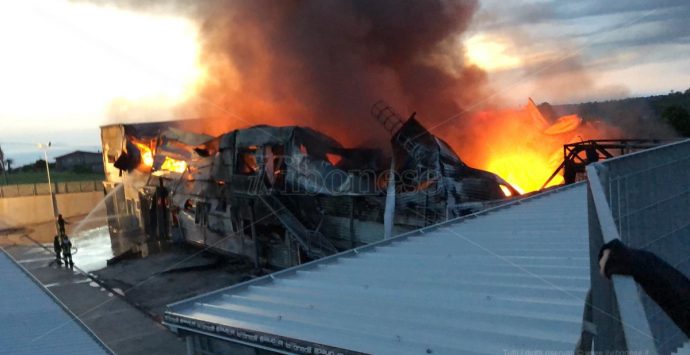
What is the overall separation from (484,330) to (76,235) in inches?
1022

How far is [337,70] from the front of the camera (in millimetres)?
18250

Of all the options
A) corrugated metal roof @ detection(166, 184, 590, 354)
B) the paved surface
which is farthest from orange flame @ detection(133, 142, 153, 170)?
corrugated metal roof @ detection(166, 184, 590, 354)

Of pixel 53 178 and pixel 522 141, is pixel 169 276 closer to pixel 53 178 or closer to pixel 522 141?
pixel 522 141

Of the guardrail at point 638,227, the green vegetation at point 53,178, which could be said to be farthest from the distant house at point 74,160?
the guardrail at point 638,227

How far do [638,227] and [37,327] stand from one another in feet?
22.2

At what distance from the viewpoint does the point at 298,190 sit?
1247 cm

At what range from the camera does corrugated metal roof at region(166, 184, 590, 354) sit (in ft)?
9.06

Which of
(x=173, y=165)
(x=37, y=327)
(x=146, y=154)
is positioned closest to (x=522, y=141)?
(x=173, y=165)

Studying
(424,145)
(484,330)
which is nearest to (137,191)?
(424,145)

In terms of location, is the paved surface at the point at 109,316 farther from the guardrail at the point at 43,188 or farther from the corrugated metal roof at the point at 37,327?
the guardrail at the point at 43,188

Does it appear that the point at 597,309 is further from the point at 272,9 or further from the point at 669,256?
the point at 272,9

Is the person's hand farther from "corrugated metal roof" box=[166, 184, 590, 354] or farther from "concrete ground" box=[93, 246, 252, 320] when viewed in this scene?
"concrete ground" box=[93, 246, 252, 320]

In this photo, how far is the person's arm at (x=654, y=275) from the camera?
1803 millimetres

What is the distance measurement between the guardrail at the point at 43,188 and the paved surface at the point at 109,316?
21.8m
